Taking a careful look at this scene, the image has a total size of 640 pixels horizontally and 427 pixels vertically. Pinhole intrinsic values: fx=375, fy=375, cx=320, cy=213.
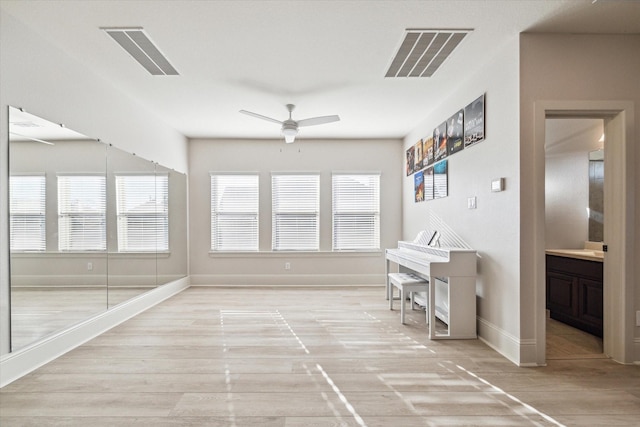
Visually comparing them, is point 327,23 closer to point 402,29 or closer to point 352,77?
point 402,29

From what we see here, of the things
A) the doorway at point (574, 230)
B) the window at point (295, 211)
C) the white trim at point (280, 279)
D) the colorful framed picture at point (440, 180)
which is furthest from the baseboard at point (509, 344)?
the window at point (295, 211)

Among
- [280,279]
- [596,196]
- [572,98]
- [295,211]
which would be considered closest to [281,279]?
[280,279]

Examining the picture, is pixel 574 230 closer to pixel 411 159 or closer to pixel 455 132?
pixel 455 132

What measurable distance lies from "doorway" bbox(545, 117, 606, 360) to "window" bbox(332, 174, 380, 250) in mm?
2965

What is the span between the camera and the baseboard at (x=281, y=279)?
7.01 meters

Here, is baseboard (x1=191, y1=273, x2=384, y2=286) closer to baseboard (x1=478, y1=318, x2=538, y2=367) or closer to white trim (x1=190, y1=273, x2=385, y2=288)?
white trim (x1=190, y1=273, x2=385, y2=288)

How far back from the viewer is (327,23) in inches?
116

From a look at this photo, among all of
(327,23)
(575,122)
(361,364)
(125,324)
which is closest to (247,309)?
(125,324)

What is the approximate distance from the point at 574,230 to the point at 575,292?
0.97 metres

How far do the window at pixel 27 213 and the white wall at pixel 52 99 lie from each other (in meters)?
0.06

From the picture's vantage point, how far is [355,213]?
7.11 m

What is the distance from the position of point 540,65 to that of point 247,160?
5092mm

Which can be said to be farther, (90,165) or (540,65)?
(90,165)

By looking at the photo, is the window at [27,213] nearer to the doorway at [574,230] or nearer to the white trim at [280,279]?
the white trim at [280,279]
